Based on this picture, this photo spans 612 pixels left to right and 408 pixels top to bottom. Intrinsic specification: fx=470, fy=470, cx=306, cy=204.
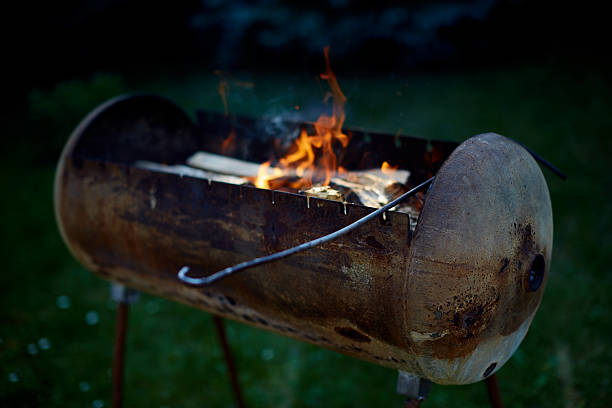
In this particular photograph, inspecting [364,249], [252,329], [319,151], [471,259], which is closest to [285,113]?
[319,151]

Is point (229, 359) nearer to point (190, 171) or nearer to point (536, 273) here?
point (190, 171)

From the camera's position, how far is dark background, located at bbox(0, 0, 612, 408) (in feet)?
10.1

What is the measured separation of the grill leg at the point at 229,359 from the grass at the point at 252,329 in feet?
0.97

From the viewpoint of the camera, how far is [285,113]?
2.39 m

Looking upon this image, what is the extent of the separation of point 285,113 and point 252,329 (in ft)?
6.62

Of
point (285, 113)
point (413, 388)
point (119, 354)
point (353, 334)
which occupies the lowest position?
point (119, 354)

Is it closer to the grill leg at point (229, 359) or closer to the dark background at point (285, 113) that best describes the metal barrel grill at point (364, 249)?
the grill leg at point (229, 359)

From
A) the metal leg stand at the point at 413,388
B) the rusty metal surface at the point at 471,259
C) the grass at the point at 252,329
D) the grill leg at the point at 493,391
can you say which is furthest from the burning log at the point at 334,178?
the grill leg at the point at 493,391

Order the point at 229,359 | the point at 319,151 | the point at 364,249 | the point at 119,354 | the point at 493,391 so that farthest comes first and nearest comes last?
the point at 229,359
the point at 119,354
the point at 319,151
the point at 493,391
the point at 364,249

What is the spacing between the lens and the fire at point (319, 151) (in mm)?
2051

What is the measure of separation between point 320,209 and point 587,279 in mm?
3138

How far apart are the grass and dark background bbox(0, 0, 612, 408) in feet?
0.05

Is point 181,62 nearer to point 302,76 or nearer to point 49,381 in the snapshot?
point 302,76

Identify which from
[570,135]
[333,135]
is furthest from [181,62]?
[333,135]
